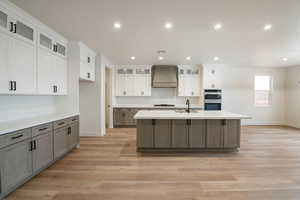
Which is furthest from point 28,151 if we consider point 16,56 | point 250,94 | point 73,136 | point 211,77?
point 250,94

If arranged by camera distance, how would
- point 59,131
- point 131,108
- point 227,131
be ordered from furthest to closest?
point 131,108 < point 227,131 < point 59,131

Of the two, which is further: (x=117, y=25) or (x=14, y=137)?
(x=117, y=25)

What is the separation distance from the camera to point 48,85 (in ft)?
10.3

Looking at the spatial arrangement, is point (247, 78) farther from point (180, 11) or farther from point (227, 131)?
point (180, 11)

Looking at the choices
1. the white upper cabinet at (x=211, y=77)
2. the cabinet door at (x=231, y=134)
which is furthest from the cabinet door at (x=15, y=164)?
the white upper cabinet at (x=211, y=77)

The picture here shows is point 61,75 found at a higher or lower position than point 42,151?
higher

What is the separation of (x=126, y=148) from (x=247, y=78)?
6020mm

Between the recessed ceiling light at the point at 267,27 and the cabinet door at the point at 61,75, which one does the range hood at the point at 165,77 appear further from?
the recessed ceiling light at the point at 267,27

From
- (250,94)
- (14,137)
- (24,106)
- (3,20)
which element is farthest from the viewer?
(250,94)

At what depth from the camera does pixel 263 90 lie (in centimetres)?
682

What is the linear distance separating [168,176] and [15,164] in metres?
2.17

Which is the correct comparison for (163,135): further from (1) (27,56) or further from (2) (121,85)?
(2) (121,85)

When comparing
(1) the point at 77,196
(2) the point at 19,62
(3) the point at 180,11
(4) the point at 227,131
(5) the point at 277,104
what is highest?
(3) the point at 180,11

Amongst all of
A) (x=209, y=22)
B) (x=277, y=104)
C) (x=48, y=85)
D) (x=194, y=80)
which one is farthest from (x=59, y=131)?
(x=277, y=104)
